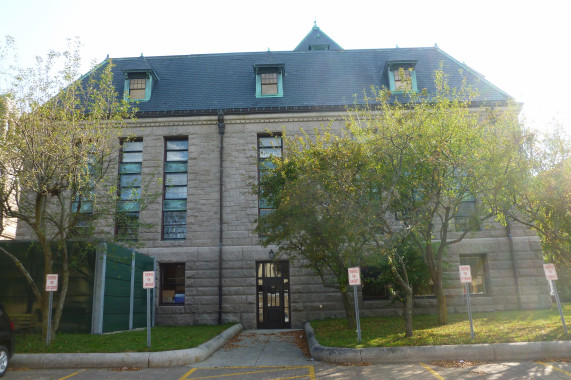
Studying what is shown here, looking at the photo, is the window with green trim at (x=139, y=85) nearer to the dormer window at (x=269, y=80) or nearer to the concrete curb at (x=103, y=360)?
the dormer window at (x=269, y=80)

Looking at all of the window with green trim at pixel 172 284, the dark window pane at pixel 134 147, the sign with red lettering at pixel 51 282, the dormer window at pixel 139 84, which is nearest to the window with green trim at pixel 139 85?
the dormer window at pixel 139 84

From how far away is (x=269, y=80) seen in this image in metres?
24.0

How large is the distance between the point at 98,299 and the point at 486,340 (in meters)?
13.0

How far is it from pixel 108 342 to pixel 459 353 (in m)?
10.2

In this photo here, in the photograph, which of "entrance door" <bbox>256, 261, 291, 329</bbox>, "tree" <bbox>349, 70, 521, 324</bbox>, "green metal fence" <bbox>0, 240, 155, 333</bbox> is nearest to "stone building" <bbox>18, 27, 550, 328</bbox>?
"entrance door" <bbox>256, 261, 291, 329</bbox>

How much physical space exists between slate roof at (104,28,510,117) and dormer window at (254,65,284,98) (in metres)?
0.35

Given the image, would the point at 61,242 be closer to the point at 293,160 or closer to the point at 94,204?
the point at 94,204

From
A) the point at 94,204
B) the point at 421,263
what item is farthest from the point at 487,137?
the point at 94,204

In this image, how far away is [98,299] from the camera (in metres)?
15.1

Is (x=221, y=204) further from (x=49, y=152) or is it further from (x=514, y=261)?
(x=514, y=261)

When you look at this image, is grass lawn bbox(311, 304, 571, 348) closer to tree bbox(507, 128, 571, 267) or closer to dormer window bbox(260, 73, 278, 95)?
tree bbox(507, 128, 571, 267)

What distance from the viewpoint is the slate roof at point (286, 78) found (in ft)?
75.2

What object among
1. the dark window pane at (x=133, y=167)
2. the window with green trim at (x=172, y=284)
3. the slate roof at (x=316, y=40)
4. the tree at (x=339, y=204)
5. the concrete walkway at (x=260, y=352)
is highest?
the slate roof at (x=316, y=40)

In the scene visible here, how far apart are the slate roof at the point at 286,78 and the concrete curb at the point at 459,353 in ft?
47.2
